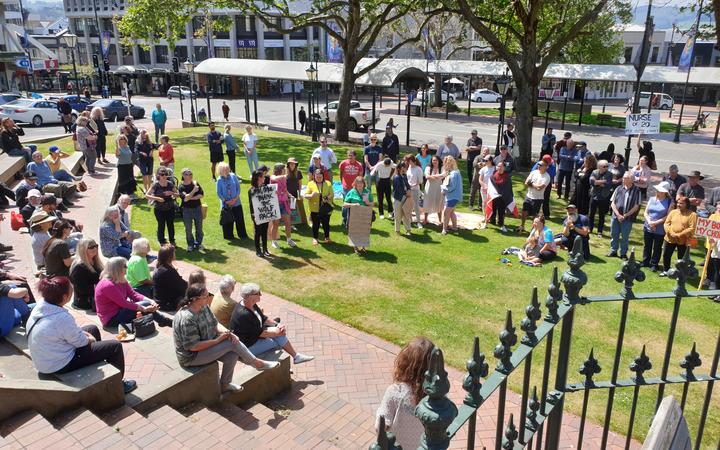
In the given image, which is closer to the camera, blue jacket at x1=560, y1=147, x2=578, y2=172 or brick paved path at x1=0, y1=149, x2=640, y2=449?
brick paved path at x1=0, y1=149, x2=640, y2=449

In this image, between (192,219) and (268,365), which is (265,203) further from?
(268,365)

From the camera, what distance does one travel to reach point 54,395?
17.1ft

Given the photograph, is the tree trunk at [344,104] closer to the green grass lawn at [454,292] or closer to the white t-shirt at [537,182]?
the green grass lawn at [454,292]

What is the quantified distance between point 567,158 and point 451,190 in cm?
475

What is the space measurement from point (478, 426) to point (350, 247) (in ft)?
20.9

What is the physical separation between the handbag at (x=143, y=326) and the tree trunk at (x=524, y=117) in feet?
53.1

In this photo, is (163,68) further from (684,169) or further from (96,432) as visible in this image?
(96,432)

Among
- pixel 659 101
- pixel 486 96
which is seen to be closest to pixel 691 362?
pixel 659 101

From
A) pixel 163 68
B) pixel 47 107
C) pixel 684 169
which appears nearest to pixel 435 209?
pixel 684 169

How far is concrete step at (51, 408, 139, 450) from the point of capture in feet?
15.8

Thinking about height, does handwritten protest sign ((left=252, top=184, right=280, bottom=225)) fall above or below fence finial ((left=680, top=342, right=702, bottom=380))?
below

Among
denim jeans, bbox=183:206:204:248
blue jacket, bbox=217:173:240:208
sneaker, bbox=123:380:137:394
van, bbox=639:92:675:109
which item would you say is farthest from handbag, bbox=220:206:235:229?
van, bbox=639:92:675:109

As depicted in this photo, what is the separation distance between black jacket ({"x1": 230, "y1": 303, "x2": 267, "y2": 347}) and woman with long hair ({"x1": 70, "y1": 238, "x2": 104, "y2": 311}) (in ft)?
8.06

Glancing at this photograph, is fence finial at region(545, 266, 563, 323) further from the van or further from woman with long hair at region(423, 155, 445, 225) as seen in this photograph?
the van
